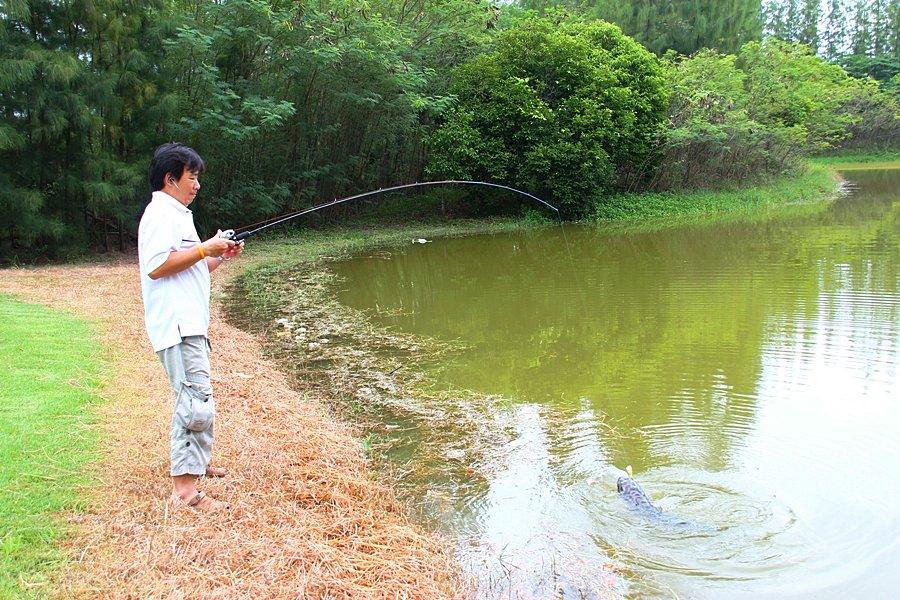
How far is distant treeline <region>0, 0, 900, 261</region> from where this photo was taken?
11.4 metres

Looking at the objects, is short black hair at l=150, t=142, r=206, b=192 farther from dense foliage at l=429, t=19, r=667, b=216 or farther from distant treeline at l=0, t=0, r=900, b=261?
dense foliage at l=429, t=19, r=667, b=216

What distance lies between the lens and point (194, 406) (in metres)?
2.82

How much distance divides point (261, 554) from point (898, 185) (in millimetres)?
27034

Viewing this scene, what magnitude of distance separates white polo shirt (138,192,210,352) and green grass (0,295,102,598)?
0.82m

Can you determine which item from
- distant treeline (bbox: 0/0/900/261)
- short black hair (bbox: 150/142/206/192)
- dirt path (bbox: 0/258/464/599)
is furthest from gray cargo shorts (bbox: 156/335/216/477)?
distant treeline (bbox: 0/0/900/261)

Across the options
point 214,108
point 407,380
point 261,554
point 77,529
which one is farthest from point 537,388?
point 214,108

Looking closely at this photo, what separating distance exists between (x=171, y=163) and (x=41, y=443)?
65.7 inches

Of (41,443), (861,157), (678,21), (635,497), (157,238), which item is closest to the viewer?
(157,238)

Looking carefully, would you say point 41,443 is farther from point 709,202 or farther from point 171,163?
point 709,202

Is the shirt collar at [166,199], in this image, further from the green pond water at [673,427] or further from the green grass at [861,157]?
the green grass at [861,157]

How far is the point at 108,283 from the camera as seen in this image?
9.53 meters

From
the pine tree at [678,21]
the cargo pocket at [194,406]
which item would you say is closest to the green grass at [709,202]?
the pine tree at [678,21]

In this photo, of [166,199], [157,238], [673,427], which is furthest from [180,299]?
[673,427]

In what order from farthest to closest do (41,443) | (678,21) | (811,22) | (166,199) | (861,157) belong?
1. (811,22)
2. (861,157)
3. (678,21)
4. (41,443)
5. (166,199)
